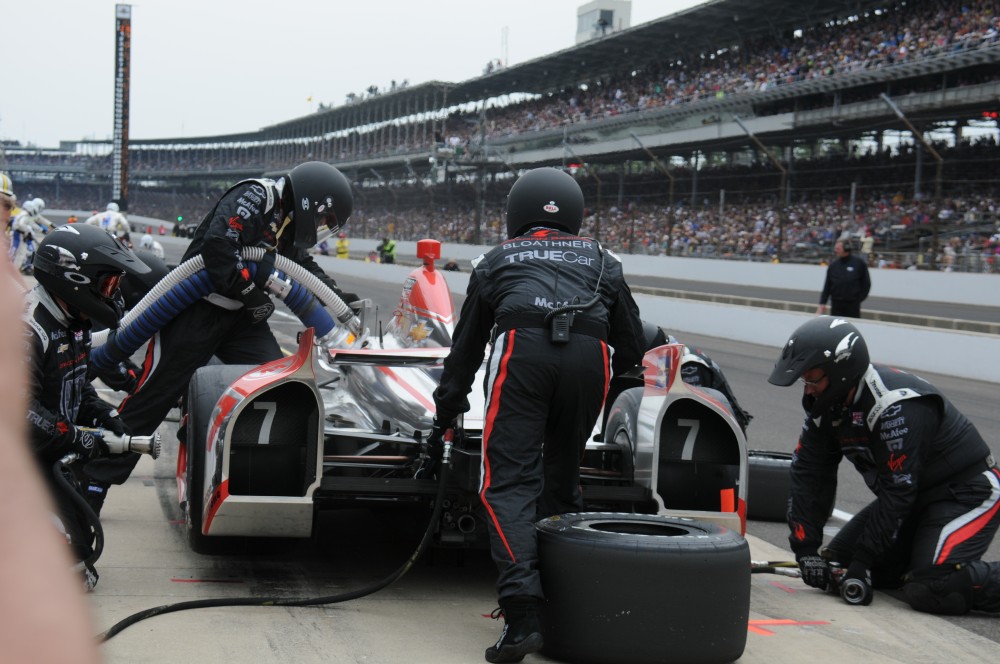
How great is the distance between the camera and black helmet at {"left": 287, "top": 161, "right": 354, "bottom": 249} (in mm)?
5742

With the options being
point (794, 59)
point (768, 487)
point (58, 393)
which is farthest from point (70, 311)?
point (794, 59)

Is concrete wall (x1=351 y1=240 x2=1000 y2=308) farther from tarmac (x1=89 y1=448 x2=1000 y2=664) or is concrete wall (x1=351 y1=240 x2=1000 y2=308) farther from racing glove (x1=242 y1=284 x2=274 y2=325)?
racing glove (x1=242 y1=284 x2=274 y2=325)

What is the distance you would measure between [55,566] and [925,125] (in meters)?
27.6

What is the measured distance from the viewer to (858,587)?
4.75 meters

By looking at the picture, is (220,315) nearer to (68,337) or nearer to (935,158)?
(68,337)

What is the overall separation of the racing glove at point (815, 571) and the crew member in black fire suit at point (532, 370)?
126 centimetres

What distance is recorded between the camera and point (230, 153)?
95938 millimetres

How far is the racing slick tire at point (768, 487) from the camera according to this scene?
6.34m

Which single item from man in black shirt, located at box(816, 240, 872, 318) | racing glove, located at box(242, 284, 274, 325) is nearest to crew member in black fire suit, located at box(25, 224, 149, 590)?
racing glove, located at box(242, 284, 274, 325)

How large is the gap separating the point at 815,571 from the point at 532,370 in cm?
180

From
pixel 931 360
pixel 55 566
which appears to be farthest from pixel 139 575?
pixel 931 360

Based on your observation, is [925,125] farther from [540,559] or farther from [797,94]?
[540,559]

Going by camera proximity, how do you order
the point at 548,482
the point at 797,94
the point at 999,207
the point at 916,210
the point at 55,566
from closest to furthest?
the point at 55,566 → the point at 548,482 → the point at 999,207 → the point at 916,210 → the point at 797,94

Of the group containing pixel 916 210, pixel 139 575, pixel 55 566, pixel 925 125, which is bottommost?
pixel 139 575
